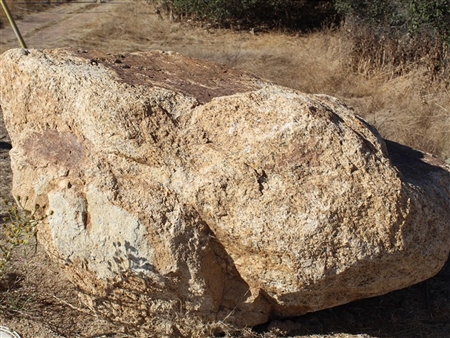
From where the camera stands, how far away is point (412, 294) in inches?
143

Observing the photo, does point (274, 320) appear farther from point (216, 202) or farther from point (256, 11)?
point (256, 11)

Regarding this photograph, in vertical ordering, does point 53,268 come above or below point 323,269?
below

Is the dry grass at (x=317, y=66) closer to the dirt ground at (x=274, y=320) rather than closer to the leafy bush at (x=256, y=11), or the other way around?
the leafy bush at (x=256, y=11)

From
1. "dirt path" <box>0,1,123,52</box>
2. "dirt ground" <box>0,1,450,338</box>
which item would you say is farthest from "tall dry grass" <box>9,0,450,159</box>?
"dirt ground" <box>0,1,450,338</box>

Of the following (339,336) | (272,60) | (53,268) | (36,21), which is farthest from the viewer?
(36,21)

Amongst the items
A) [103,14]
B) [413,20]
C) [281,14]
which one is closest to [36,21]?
[103,14]

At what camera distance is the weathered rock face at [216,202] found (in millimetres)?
2631

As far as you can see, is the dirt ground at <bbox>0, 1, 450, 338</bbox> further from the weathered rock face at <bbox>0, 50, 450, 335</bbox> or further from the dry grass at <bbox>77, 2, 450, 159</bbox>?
the dry grass at <bbox>77, 2, 450, 159</bbox>

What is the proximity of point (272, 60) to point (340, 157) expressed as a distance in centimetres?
604

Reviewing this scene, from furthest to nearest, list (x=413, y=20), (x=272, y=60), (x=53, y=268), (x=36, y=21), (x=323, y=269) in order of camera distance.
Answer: (x=36, y=21)
(x=272, y=60)
(x=413, y=20)
(x=53, y=268)
(x=323, y=269)

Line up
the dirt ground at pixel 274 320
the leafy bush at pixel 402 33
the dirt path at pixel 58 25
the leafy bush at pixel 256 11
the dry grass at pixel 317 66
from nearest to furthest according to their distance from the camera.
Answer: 1. the dirt ground at pixel 274 320
2. the dry grass at pixel 317 66
3. the leafy bush at pixel 402 33
4. the dirt path at pixel 58 25
5. the leafy bush at pixel 256 11

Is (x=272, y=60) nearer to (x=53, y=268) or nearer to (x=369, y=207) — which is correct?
(x=53, y=268)

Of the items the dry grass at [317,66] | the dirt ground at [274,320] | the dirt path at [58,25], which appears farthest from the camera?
the dirt path at [58,25]

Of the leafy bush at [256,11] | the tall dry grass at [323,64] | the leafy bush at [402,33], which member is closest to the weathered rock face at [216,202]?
the tall dry grass at [323,64]
